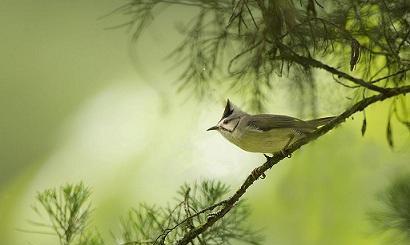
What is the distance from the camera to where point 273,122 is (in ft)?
2.76

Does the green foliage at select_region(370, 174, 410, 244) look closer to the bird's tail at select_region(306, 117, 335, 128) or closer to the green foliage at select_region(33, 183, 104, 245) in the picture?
the bird's tail at select_region(306, 117, 335, 128)

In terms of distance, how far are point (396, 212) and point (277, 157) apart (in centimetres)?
16

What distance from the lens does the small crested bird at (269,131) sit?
0.82 m

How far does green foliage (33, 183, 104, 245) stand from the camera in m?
0.94

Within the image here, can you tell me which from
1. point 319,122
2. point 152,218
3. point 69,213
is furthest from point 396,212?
point 69,213

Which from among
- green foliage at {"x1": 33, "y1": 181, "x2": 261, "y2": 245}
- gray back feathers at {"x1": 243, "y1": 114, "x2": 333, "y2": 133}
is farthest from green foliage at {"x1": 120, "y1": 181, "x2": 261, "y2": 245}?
gray back feathers at {"x1": 243, "y1": 114, "x2": 333, "y2": 133}

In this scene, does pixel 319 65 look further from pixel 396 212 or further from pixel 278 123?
pixel 396 212

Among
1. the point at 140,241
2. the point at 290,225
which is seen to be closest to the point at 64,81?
the point at 140,241

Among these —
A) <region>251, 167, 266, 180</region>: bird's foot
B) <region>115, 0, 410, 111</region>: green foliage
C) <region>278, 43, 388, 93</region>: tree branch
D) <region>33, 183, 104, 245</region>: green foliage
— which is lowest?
<region>251, 167, 266, 180</region>: bird's foot

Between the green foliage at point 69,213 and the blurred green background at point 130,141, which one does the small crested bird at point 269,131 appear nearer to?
the blurred green background at point 130,141

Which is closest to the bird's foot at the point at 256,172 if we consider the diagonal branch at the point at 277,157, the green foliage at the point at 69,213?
the diagonal branch at the point at 277,157

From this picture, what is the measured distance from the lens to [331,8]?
2.85 feet

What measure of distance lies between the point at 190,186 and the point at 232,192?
0.06m

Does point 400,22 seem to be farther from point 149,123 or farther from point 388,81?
point 149,123
